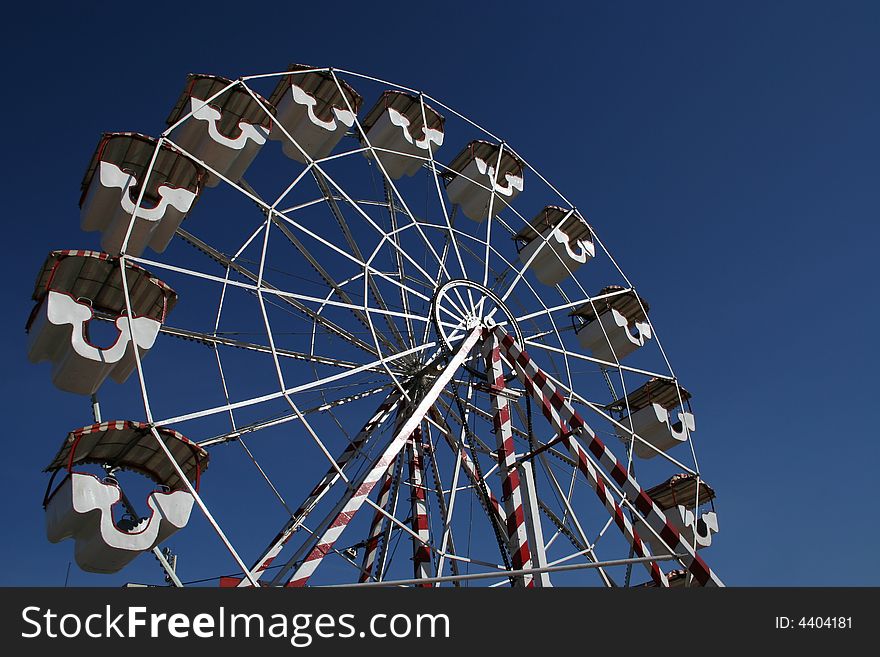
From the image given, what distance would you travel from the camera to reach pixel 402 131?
1302 cm

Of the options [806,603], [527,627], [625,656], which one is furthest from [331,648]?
[806,603]

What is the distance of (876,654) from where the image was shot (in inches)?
225

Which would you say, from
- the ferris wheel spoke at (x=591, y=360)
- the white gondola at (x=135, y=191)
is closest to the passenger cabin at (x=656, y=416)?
the ferris wheel spoke at (x=591, y=360)

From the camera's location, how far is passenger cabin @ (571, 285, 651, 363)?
14.4m

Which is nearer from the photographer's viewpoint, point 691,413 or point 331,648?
point 331,648

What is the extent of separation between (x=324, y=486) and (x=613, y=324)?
676 centimetres

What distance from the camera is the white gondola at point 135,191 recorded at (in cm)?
880

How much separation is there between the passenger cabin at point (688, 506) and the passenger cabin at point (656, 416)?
25.4 inches

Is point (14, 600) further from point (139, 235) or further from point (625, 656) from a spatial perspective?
point (139, 235)

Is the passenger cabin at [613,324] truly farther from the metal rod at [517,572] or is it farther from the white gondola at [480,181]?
the metal rod at [517,572]

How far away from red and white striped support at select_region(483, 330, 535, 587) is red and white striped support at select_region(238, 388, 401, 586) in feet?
5.78

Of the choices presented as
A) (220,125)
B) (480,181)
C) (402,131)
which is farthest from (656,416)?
(220,125)

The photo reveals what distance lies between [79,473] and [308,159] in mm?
5967

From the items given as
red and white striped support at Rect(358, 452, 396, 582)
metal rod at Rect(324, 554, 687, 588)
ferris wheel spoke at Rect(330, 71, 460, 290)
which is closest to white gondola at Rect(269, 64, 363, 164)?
ferris wheel spoke at Rect(330, 71, 460, 290)
